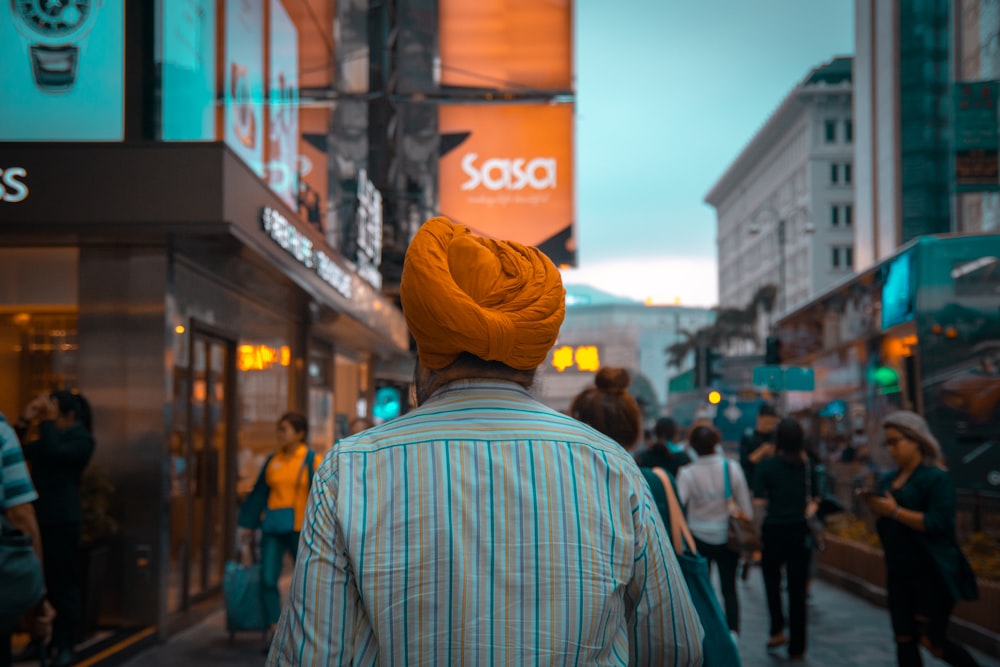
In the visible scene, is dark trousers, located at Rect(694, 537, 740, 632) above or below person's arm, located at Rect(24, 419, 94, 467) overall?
below

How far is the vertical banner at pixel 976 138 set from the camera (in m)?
16.6

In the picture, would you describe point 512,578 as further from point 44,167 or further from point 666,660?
point 44,167

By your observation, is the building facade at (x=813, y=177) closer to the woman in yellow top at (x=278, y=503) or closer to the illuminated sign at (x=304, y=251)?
the illuminated sign at (x=304, y=251)

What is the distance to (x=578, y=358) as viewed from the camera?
20750mm

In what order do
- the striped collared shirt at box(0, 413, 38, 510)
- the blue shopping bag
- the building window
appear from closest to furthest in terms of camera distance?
1. the striped collared shirt at box(0, 413, 38, 510)
2. the blue shopping bag
3. the building window

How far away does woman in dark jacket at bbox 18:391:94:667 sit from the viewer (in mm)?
7777

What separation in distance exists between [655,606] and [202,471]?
10.2m

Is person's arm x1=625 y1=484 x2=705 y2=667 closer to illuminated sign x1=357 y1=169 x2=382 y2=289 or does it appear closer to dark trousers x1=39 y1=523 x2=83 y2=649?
dark trousers x1=39 y1=523 x2=83 y2=649

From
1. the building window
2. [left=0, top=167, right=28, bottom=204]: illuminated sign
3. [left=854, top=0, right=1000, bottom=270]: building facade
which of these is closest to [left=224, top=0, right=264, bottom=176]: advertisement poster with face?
[left=0, top=167, right=28, bottom=204]: illuminated sign

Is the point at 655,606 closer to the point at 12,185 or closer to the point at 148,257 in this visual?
the point at 12,185

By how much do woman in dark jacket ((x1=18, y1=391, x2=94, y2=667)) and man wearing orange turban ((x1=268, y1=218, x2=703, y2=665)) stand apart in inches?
250

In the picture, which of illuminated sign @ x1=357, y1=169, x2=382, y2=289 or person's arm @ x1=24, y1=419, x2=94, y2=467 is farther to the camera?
illuminated sign @ x1=357, y1=169, x2=382, y2=289

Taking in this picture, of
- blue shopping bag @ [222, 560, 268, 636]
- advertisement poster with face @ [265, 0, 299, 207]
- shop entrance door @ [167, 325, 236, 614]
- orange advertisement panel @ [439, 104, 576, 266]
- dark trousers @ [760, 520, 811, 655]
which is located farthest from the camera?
orange advertisement panel @ [439, 104, 576, 266]

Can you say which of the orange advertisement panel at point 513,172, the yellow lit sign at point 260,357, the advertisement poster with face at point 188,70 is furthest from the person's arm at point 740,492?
the orange advertisement panel at point 513,172
